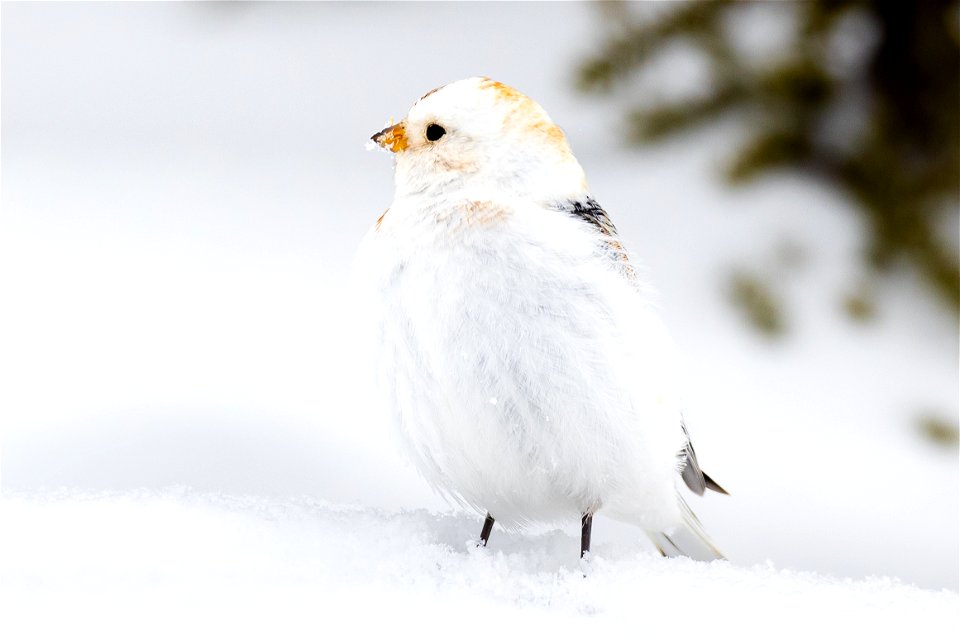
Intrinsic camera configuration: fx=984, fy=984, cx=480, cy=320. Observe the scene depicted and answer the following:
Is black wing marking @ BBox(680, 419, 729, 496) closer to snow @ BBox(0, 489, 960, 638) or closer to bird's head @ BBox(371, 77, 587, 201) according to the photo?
snow @ BBox(0, 489, 960, 638)

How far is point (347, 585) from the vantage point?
1692mm

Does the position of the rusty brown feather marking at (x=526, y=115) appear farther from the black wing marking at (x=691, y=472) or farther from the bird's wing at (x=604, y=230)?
the black wing marking at (x=691, y=472)

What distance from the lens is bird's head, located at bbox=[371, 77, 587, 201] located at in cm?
187

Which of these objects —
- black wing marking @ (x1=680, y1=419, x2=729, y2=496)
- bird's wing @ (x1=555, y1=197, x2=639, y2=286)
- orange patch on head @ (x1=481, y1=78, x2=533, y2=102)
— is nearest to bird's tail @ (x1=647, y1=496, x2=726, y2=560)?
black wing marking @ (x1=680, y1=419, x2=729, y2=496)

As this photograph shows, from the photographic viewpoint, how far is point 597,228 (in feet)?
6.25

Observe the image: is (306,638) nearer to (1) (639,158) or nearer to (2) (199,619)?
(2) (199,619)

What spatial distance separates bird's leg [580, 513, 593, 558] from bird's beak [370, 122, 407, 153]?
0.83 metres

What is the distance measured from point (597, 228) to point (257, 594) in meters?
0.91

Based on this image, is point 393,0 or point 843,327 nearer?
point 843,327

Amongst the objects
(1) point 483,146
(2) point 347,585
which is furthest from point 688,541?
(1) point 483,146

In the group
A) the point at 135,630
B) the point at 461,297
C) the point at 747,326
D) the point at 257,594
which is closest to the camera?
the point at 135,630

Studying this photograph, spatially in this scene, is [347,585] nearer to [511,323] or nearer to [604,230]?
[511,323]

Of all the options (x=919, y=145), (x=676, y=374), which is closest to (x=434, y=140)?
(x=676, y=374)

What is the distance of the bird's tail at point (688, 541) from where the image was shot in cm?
228
